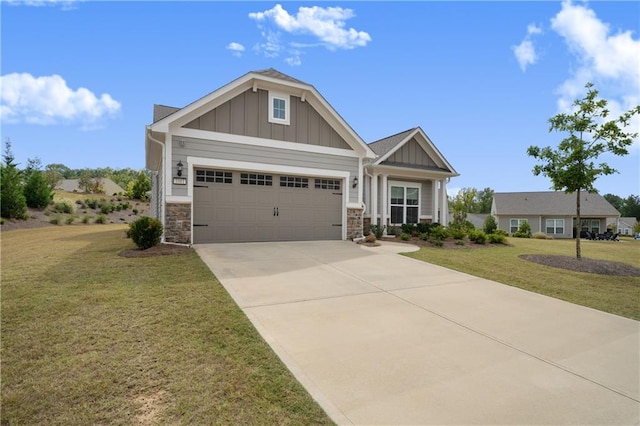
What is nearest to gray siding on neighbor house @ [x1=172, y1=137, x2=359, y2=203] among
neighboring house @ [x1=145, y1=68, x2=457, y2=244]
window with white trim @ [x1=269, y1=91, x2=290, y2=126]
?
neighboring house @ [x1=145, y1=68, x2=457, y2=244]

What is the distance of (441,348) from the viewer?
331cm

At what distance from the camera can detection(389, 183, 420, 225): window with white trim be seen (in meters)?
15.1

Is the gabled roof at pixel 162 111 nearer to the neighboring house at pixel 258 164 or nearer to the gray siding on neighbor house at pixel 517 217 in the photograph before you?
the neighboring house at pixel 258 164

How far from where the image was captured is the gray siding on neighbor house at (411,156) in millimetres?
14773

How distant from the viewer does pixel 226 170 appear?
984 cm

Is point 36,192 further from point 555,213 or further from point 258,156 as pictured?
point 555,213

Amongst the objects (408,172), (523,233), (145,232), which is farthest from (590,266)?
(523,233)

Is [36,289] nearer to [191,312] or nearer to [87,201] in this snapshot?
[191,312]

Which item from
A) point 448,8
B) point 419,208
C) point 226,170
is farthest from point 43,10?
point 419,208

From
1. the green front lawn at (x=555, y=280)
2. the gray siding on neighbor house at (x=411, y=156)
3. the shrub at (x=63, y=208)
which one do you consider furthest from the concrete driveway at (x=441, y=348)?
the shrub at (x=63, y=208)

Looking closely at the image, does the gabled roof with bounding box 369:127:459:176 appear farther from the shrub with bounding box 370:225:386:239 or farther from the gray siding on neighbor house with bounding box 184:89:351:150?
the gray siding on neighbor house with bounding box 184:89:351:150

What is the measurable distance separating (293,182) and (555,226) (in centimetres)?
3510

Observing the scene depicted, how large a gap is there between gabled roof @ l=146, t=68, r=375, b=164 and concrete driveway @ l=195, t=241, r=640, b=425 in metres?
5.07

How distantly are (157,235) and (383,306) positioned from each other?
6.55 m
